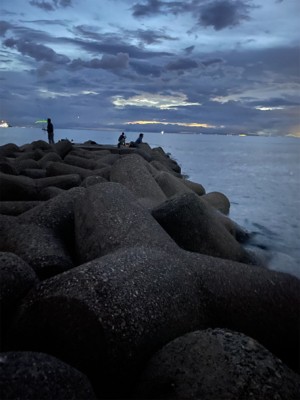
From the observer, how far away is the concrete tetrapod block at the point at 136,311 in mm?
1346

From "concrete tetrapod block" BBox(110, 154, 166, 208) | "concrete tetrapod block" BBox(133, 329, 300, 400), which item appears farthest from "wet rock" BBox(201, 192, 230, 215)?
"concrete tetrapod block" BBox(133, 329, 300, 400)

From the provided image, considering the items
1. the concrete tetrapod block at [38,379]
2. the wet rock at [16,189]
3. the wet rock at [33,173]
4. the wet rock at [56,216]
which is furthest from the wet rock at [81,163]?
the concrete tetrapod block at [38,379]

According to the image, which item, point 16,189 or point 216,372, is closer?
point 216,372

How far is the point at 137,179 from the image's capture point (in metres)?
4.06

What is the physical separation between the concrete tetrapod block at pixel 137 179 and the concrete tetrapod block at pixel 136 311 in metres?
1.87

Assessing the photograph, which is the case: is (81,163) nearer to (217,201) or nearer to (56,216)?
(217,201)

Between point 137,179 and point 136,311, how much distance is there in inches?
107

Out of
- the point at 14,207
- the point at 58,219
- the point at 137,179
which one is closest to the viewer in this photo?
the point at 58,219

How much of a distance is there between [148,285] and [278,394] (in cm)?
69

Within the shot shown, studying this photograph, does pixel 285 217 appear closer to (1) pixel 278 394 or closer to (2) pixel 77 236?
(2) pixel 77 236

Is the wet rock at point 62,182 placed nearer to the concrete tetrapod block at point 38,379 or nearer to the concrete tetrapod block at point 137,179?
the concrete tetrapod block at point 137,179

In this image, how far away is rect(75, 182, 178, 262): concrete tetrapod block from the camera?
2.29 meters

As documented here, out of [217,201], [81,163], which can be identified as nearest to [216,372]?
[217,201]

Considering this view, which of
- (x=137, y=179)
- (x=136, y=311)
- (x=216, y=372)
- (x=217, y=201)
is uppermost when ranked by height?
(x=137, y=179)
